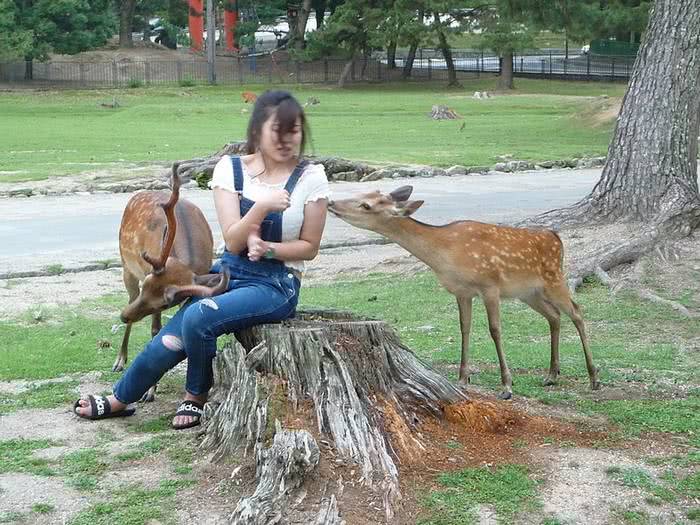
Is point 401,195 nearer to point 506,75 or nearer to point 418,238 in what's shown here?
point 418,238

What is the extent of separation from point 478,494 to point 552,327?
8.36 feet

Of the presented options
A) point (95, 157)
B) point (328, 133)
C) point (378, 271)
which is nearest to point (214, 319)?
point (378, 271)

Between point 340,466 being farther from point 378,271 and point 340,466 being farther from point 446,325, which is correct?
point 378,271

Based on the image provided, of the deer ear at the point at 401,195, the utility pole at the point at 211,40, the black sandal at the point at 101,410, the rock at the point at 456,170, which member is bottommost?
the rock at the point at 456,170

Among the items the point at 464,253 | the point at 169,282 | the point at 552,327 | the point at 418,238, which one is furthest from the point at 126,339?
the point at 552,327

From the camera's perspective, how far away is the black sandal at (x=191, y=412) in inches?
237

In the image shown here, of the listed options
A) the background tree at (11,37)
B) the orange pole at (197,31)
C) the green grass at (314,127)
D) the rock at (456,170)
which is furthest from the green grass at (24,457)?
the orange pole at (197,31)

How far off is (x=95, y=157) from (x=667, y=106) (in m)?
15.0

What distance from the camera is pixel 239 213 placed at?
576 cm

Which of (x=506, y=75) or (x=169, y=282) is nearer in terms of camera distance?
(x=169, y=282)

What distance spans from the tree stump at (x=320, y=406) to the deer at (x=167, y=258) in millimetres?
372

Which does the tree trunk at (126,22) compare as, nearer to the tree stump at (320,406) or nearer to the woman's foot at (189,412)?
the woman's foot at (189,412)

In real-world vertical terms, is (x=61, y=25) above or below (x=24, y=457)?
above

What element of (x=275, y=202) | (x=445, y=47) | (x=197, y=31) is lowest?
(x=275, y=202)
